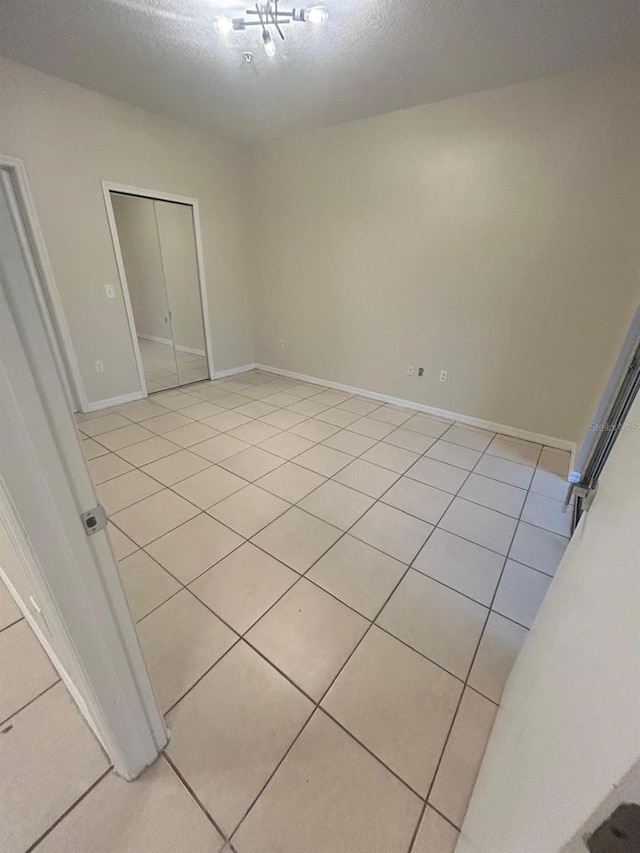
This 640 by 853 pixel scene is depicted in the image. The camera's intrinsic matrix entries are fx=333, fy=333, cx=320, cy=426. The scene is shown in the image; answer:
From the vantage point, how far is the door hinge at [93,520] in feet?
2.15

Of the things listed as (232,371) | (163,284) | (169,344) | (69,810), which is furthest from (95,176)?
(69,810)

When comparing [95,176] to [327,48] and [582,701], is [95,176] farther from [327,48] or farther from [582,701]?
[582,701]

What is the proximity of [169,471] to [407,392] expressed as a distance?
98.5 inches

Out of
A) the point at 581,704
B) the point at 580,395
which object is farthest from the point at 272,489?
the point at 580,395

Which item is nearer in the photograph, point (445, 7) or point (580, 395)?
point (445, 7)

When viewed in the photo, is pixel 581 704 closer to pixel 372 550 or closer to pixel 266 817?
pixel 266 817

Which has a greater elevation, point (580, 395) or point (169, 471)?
point (580, 395)

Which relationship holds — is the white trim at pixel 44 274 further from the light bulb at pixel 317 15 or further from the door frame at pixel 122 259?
the light bulb at pixel 317 15

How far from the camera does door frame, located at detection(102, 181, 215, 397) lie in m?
3.06

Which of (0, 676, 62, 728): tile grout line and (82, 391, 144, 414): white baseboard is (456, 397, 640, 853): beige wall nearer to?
(0, 676, 62, 728): tile grout line

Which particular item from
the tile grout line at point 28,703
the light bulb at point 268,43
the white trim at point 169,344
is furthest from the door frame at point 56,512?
the white trim at point 169,344

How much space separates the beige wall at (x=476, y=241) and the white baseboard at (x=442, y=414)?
0.07m

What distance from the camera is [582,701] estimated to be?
37 cm

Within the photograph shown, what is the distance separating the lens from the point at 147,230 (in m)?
3.71
